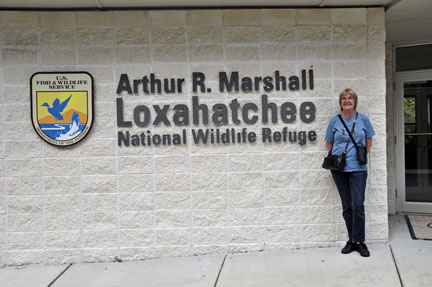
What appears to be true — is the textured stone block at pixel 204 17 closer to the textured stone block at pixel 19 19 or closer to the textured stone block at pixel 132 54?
the textured stone block at pixel 132 54

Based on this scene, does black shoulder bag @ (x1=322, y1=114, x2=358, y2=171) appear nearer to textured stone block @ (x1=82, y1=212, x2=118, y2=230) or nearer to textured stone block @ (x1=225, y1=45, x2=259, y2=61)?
textured stone block @ (x1=225, y1=45, x2=259, y2=61)

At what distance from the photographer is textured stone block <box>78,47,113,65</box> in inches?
204

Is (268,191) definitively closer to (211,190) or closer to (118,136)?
(211,190)

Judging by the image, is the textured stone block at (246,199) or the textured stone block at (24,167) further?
the textured stone block at (246,199)

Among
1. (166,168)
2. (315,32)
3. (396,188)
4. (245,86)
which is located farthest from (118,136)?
(396,188)

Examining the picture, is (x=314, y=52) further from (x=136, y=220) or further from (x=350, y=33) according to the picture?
(x=136, y=220)

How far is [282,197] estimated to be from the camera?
531 cm

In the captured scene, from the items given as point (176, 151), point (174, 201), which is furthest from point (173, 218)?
point (176, 151)

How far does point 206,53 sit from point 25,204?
275cm

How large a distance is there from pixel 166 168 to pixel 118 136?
0.67m

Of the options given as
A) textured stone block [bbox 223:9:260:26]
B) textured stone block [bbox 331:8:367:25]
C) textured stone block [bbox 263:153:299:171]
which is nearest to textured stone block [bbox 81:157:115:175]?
textured stone block [bbox 263:153:299:171]

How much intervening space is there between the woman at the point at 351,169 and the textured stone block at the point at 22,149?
3348 millimetres

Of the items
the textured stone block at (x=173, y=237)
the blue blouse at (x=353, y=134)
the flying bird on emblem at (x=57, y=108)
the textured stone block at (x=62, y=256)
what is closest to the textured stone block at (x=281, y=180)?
the blue blouse at (x=353, y=134)

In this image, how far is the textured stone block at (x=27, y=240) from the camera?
5203 mm
